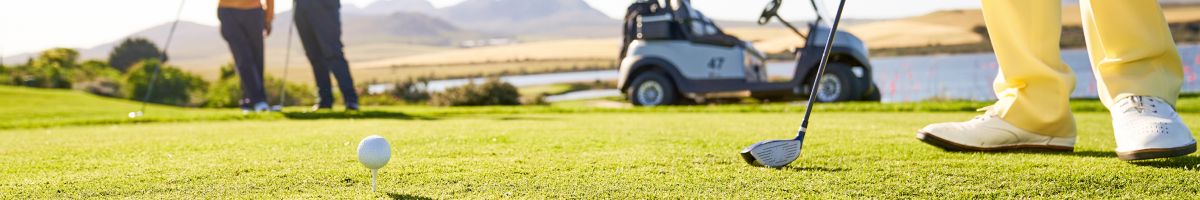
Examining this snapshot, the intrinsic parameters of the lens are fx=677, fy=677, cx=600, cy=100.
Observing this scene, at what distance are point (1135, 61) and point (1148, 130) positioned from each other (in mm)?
349

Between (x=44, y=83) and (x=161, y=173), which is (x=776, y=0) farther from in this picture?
(x=44, y=83)

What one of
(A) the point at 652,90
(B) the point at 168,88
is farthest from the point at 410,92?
(A) the point at 652,90

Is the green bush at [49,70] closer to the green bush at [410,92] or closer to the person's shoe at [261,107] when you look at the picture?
the green bush at [410,92]

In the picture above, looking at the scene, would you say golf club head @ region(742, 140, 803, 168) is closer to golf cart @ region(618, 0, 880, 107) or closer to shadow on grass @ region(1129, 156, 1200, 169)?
shadow on grass @ region(1129, 156, 1200, 169)

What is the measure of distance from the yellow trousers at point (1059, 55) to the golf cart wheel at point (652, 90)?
6506mm

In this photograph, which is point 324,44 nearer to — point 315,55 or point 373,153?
point 315,55

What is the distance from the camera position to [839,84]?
834cm

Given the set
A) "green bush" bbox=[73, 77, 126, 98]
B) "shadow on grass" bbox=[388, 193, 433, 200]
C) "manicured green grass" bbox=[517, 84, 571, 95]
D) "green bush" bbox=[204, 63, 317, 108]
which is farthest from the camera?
"manicured green grass" bbox=[517, 84, 571, 95]

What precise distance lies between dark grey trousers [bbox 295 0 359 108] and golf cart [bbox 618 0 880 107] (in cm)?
350

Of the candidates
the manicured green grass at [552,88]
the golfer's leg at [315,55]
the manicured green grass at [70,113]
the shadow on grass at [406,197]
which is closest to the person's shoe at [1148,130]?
the shadow on grass at [406,197]

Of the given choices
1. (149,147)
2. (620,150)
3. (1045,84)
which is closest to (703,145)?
(620,150)

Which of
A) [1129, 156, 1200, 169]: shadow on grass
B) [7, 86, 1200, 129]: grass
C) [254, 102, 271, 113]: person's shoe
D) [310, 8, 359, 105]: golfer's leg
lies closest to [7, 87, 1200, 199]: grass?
[1129, 156, 1200, 169]: shadow on grass

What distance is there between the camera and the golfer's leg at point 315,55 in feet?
21.8

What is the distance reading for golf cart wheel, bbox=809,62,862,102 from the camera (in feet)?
27.0
